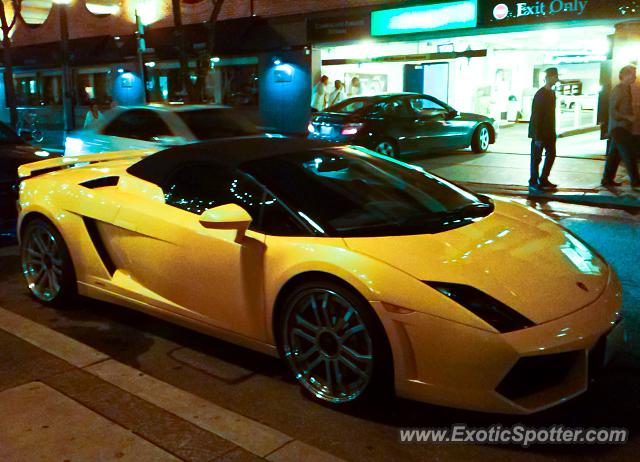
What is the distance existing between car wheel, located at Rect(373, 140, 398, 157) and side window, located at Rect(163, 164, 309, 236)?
9741 mm

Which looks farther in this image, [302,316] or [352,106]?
[352,106]

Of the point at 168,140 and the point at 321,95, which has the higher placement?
the point at 321,95

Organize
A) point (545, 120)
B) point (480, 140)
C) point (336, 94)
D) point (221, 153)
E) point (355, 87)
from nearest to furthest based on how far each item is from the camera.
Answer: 1. point (221, 153)
2. point (545, 120)
3. point (480, 140)
4. point (336, 94)
5. point (355, 87)

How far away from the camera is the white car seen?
852 centimetres

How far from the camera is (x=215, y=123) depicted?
28.6 ft

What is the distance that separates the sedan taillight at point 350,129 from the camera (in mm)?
13820

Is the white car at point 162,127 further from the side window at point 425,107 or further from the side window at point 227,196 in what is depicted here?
the side window at point 425,107

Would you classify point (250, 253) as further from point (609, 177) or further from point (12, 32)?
point (12, 32)

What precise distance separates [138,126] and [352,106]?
6749mm

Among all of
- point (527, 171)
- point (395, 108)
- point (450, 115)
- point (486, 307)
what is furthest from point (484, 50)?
point (486, 307)

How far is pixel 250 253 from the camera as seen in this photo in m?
Result: 3.82

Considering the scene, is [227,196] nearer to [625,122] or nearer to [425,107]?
[625,122]

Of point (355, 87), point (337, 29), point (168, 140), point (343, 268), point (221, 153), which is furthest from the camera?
point (355, 87)

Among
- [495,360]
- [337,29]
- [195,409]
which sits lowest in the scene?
[195,409]
